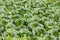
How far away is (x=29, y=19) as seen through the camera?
4918mm

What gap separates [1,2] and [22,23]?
4.69 ft

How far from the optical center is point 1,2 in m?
5.95

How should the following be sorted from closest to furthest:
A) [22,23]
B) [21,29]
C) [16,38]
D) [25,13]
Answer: [16,38], [21,29], [22,23], [25,13]

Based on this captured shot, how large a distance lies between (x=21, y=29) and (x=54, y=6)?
165cm

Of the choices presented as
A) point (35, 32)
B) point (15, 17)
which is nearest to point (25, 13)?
point (15, 17)

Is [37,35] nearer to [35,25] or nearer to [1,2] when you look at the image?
[35,25]

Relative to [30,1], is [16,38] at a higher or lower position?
lower

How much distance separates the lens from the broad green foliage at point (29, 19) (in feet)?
14.1

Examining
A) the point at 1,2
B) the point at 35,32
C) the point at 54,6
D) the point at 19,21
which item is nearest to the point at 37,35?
the point at 35,32

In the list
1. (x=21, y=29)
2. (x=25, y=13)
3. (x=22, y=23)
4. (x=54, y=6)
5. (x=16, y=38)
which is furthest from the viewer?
(x=54, y=6)

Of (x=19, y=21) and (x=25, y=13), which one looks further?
(x=25, y=13)

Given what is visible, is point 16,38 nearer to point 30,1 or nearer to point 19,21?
point 19,21

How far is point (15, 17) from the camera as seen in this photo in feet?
16.6

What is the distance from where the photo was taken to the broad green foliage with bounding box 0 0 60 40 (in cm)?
429
